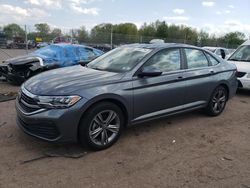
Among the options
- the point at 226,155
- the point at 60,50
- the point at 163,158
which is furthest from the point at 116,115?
the point at 60,50

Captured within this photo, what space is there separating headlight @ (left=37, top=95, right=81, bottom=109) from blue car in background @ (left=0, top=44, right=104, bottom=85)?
4.50 m

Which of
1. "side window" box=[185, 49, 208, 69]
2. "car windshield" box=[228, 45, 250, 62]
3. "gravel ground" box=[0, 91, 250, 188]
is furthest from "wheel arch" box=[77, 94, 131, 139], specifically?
"car windshield" box=[228, 45, 250, 62]

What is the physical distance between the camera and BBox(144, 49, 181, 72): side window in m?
4.88

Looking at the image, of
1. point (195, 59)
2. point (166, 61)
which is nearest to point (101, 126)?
point (166, 61)

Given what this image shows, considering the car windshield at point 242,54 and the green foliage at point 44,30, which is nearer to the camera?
the car windshield at point 242,54

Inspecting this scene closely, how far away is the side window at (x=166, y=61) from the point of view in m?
4.88

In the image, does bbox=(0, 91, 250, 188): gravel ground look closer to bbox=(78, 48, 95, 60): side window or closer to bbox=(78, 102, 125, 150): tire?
bbox=(78, 102, 125, 150): tire

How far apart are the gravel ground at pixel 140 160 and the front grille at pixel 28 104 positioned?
0.63m

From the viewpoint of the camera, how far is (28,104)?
4.03 meters

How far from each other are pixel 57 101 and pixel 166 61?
2226mm

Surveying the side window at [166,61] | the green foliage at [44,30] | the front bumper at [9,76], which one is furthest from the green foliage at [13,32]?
the side window at [166,61]

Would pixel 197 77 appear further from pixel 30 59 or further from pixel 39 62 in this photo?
pixel 30 59

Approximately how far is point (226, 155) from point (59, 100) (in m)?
2.64

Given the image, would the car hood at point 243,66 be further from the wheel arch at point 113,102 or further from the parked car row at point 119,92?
the wheel arch at point 113,102
